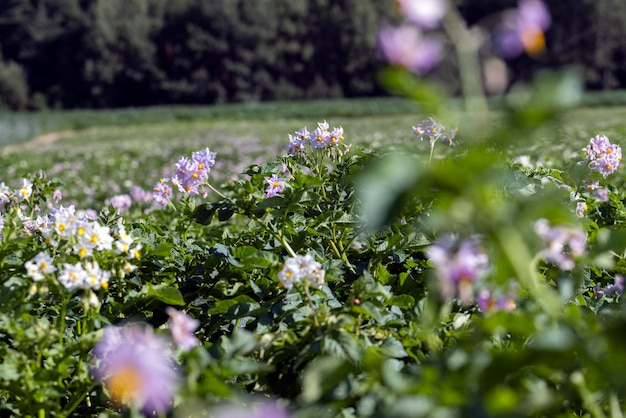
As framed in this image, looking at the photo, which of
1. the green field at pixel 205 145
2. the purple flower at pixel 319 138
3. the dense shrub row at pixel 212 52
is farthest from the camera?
the dense shrub row at pixel 212 52

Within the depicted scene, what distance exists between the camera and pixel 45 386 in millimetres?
1402

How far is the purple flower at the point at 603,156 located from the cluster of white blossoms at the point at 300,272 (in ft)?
3.84

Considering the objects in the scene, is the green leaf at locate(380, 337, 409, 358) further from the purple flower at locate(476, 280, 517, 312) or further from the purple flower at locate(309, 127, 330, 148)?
the purple flower at locate(309, 127, 330, 148)

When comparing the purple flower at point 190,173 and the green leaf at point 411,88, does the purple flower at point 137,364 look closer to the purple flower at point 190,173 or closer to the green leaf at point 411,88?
the green leaf at point 411,88

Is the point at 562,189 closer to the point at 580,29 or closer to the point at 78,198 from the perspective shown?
the point at 78,198

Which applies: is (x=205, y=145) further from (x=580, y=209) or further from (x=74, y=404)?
(x=74, y=404)

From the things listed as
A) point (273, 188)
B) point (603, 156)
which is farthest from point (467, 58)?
point (603, 156)

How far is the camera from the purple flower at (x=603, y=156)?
2229 millimetres

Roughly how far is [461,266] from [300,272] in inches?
19.4

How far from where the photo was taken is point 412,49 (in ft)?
3.26

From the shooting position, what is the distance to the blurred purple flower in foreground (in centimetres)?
102

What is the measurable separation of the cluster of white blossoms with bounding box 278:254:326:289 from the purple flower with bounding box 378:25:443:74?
50cm

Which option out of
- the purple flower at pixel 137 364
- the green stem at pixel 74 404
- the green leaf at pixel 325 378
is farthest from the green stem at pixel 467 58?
the green stem at pixel 74 404

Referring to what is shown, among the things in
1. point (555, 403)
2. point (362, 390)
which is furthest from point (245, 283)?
point (555, 403)
